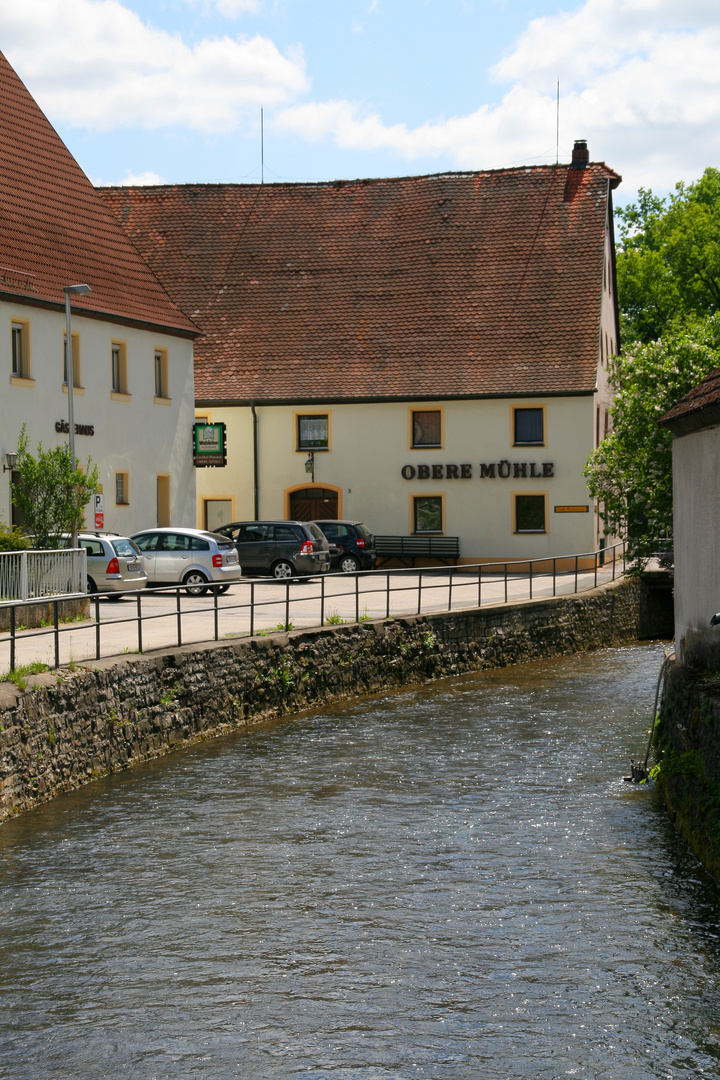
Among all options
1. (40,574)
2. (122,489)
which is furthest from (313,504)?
(40,574)

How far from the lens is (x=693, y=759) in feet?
41.0

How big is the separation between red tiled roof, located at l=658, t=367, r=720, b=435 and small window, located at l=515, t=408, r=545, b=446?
2274 centimetres

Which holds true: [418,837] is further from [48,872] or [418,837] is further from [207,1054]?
[207,1054]

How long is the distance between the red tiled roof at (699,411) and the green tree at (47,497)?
12.1 metres

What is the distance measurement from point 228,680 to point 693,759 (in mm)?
8473

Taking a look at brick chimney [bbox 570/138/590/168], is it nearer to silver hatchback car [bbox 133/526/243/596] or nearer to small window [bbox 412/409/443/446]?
small window [bbox 412/409/443/446]

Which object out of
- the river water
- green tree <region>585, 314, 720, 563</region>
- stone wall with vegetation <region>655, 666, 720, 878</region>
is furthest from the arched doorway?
stone wall with vegetation <region>655, 666, 720, 878</region>

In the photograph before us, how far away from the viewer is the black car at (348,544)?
36844 mm

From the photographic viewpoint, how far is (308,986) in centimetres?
926

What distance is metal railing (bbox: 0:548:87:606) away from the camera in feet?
69.1

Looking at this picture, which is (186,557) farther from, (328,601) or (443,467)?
→ (443,467)

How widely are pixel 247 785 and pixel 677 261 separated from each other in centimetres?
4335

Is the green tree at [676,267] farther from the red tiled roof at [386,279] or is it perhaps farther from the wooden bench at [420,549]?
the wooden bench at [420,549]

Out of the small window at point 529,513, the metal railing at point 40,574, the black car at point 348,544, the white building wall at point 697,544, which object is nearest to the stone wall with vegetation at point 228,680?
the metal railing at point 40,574
